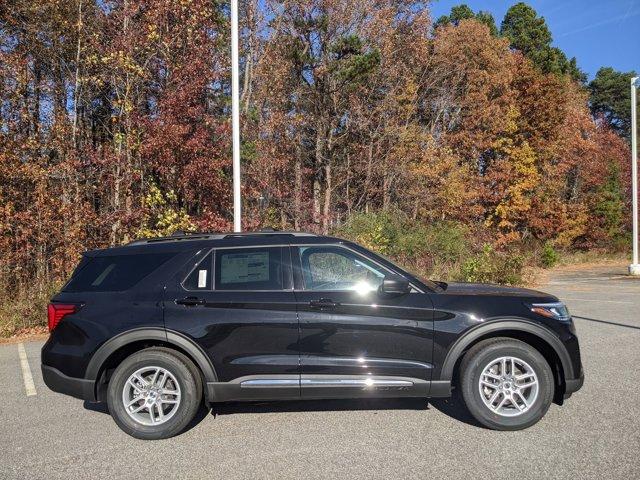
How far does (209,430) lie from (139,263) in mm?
1623

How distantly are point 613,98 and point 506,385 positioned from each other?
64040 millimetres

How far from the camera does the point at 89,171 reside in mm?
13219

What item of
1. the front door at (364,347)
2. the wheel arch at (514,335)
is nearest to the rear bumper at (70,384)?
the front door at (364,347)

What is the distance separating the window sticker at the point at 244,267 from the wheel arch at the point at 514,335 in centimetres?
174

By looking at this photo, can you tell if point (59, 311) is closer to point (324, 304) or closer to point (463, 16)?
point (324, 304)

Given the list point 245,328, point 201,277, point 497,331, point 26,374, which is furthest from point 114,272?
point 497,331

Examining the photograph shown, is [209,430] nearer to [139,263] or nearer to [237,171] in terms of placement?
[139,263]

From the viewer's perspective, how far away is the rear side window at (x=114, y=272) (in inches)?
185

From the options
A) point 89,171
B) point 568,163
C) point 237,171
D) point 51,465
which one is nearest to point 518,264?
point 237,171

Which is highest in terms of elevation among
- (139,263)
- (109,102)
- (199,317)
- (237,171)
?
(109,102)

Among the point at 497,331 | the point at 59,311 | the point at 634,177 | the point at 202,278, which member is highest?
the point at 634,177

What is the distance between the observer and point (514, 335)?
4641 millimetres

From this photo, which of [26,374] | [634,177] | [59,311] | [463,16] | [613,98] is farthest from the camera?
[613,98]

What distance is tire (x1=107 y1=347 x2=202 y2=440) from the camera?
4.50 m
